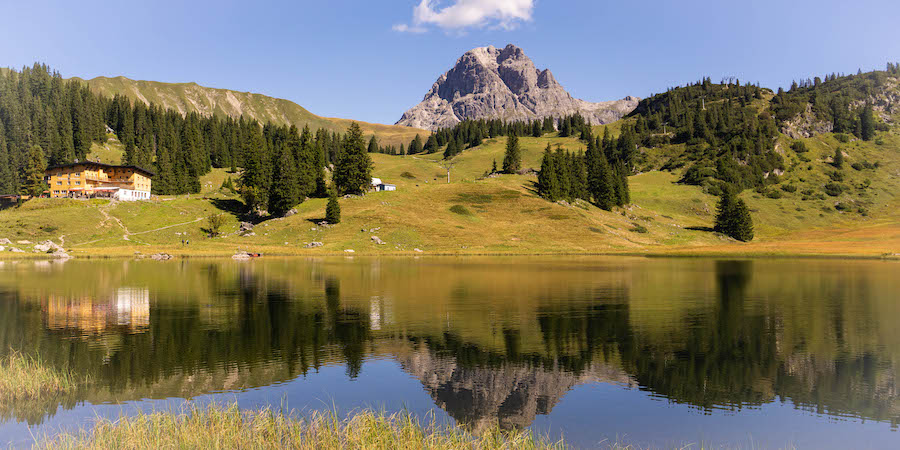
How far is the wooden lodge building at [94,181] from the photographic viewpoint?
149375mm

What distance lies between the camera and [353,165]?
14962cm

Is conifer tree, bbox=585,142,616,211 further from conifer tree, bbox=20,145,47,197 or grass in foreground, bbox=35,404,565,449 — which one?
conifer tree, bbox=20,145,47,197

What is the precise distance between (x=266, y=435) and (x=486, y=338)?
54.7 ft

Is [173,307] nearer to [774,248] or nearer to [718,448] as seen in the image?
[718,448]

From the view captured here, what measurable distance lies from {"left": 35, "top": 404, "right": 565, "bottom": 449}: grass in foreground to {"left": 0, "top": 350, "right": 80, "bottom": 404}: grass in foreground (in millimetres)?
5753

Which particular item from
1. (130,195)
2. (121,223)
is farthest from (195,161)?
(121,223)

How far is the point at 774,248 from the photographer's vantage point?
123 meters

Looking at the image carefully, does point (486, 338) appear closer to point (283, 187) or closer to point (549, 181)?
point (283, 187)

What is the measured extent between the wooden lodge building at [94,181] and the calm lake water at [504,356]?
11367 cm

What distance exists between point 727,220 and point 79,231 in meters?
167

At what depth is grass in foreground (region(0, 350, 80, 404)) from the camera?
18.7 metres

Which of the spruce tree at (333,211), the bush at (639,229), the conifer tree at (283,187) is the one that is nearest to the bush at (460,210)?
the spruce tree at (333,211)

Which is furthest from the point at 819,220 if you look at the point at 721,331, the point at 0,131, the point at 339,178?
the point at 0,131

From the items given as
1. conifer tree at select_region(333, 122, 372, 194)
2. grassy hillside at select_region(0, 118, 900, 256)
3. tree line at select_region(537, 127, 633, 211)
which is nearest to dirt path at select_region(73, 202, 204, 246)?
grassy hillside at select_region(0, 118, 900, 256)
